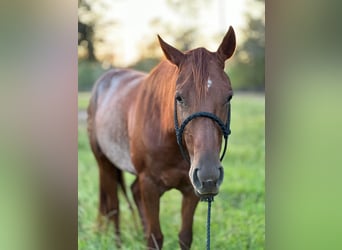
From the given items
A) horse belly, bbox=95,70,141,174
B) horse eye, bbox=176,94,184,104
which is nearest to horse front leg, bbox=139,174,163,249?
horse belly, bbox=95,70,141,174

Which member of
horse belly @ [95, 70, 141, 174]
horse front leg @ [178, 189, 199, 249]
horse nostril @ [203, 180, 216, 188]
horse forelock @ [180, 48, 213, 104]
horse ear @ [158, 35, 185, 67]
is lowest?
horse front leg @ [178, 189, 199, 249]

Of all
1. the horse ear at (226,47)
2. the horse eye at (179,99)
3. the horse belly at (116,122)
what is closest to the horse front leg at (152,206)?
the horse belly at (116,122)

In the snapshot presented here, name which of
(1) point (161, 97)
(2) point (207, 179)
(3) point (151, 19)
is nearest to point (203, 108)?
(2) point (207, 179)

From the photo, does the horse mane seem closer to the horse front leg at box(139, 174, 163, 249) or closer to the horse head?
the horse head

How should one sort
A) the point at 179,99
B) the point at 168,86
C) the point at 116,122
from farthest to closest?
the point at 116,122, the point at 168,86, the point at 179,99

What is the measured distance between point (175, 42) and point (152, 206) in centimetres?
60

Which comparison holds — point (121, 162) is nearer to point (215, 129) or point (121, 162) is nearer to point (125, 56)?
point (125, 56)

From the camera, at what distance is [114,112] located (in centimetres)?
167

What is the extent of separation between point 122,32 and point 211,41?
1.04ft

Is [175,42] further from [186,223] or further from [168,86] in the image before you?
[186,223]

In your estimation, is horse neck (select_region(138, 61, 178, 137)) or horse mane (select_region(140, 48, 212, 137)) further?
horse neck (select_region(138, 61, 178, 137))

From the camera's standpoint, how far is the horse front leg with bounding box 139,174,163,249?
1425 mm

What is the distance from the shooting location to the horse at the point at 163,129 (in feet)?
3.69

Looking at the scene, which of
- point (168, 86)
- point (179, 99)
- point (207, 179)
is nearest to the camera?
point (207, 179)
